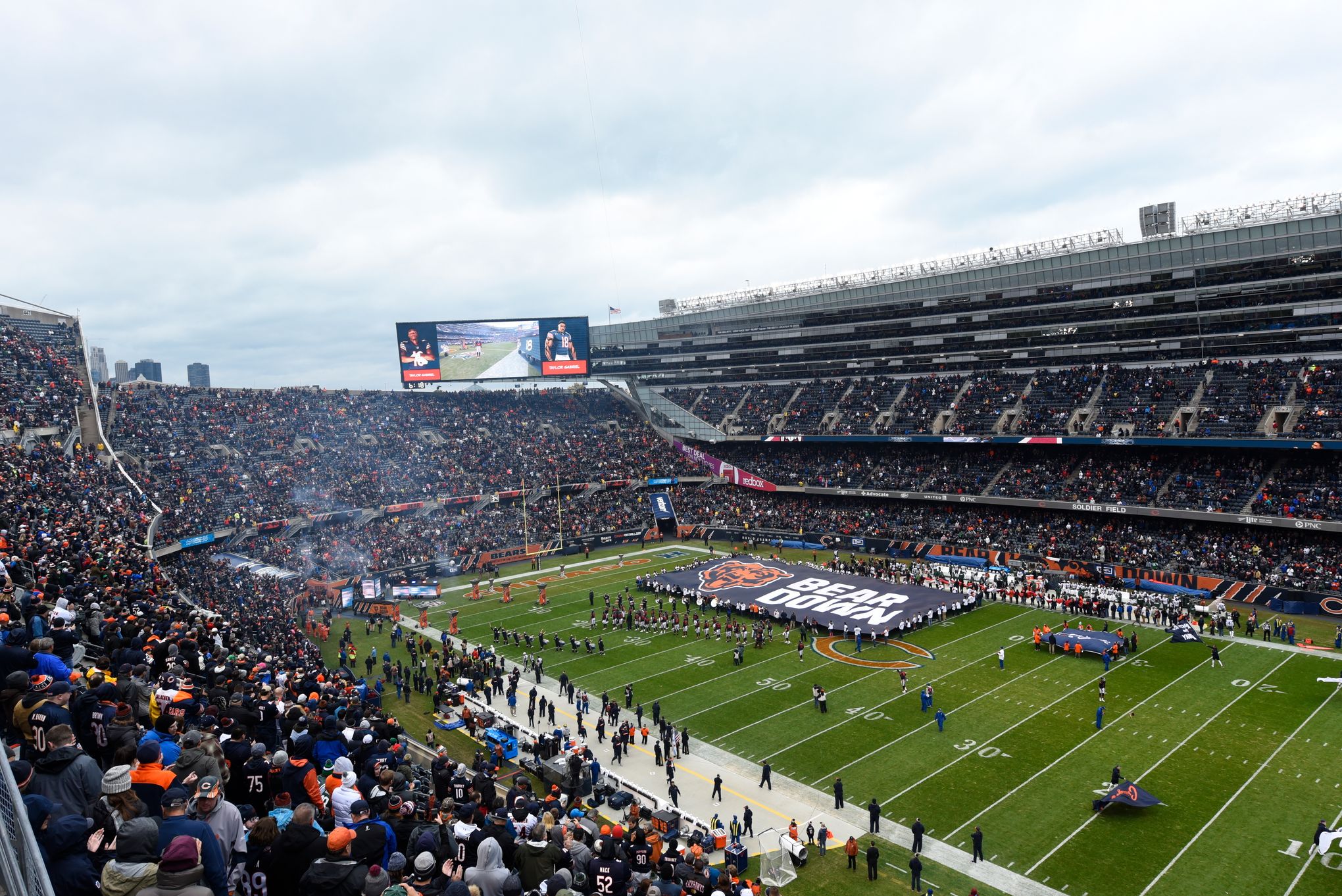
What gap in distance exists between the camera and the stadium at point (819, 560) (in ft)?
58.9

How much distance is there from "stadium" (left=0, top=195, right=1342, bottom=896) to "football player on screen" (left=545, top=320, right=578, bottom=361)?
689 centimetres

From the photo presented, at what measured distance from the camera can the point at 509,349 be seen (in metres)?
69.5

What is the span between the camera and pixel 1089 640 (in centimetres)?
3000

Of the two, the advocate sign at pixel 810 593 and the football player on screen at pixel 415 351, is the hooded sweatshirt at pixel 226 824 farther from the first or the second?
the football player on screen at pixel 415 351

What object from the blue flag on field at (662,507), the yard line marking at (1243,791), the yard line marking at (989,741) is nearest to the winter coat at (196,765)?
the yard line marking at (989,741)

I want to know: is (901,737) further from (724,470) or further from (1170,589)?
(724,470)

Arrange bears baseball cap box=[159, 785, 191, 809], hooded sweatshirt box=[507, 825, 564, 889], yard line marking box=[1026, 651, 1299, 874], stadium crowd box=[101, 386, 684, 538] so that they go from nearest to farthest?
bears baseball cap box=[159, 785, 191, 809] → hooded sweatshirt box=[507, 825, 564, 889] → yard line marking box=[1026, 651, 1299, 874] → stadium crowd box=[101, 386, 684, 538]

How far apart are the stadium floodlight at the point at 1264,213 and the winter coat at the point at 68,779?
5475 centimetres

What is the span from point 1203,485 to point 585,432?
48.1 metres

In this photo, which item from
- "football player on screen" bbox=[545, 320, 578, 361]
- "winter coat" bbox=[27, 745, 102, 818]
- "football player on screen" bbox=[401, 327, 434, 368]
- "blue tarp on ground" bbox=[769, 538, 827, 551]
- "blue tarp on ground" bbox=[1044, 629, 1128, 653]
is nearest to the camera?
"winter coat" bbox=[27, 745, 102, 818]

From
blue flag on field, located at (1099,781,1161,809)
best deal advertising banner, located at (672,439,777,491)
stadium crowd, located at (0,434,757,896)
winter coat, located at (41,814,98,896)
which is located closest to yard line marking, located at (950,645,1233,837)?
blue flag on field, located at (1099,781,1161,809)

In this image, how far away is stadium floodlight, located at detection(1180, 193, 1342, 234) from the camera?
4278 centimetres

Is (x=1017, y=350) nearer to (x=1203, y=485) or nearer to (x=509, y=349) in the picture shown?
(x=1203, y=485)

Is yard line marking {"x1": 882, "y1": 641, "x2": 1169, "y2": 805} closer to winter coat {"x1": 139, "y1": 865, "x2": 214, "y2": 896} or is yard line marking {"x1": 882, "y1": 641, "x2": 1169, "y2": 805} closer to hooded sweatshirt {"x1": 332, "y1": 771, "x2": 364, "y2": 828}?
hooded sweatshirt {"x1": 332, "y1": 771, "x2": 364, "y2": 828}
